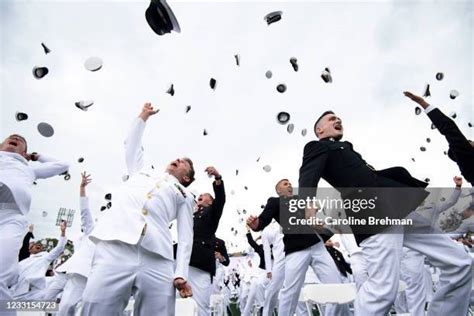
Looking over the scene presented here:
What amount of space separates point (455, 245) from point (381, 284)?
0.80 m

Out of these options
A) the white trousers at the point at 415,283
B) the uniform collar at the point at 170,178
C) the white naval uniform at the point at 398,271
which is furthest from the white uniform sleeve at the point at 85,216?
the white trousers at the point at 415,283

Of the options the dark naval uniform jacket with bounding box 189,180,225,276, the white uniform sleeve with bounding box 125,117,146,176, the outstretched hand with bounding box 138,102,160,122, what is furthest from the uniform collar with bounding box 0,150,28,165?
the dark naval uniform jacket with bounding box 189,180,225,276

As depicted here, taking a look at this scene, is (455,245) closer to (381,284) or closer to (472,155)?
(381,284)

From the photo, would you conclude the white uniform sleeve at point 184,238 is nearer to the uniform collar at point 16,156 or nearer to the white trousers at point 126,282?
the white trousers at point 126,282

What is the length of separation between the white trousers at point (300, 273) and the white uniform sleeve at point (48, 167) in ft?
12.1

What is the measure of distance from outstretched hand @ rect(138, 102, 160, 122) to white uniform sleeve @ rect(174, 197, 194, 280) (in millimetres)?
919

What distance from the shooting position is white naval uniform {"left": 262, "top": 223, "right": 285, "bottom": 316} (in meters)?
7.49

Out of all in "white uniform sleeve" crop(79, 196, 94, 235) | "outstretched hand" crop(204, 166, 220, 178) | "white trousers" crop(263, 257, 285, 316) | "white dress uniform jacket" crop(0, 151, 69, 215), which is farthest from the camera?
"white trousers" crop(263, 257, 285, 316)

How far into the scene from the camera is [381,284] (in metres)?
3.26

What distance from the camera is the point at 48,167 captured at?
5.15m

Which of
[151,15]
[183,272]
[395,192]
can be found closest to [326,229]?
[395,192]

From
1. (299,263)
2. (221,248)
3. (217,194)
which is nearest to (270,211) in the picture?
(299,263)

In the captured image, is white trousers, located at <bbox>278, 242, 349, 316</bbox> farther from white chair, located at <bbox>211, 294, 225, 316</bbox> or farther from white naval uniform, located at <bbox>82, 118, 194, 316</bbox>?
white chair, located at <bbox>211, 294, 225, 316</bbox>

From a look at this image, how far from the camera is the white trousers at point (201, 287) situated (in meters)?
5.55
